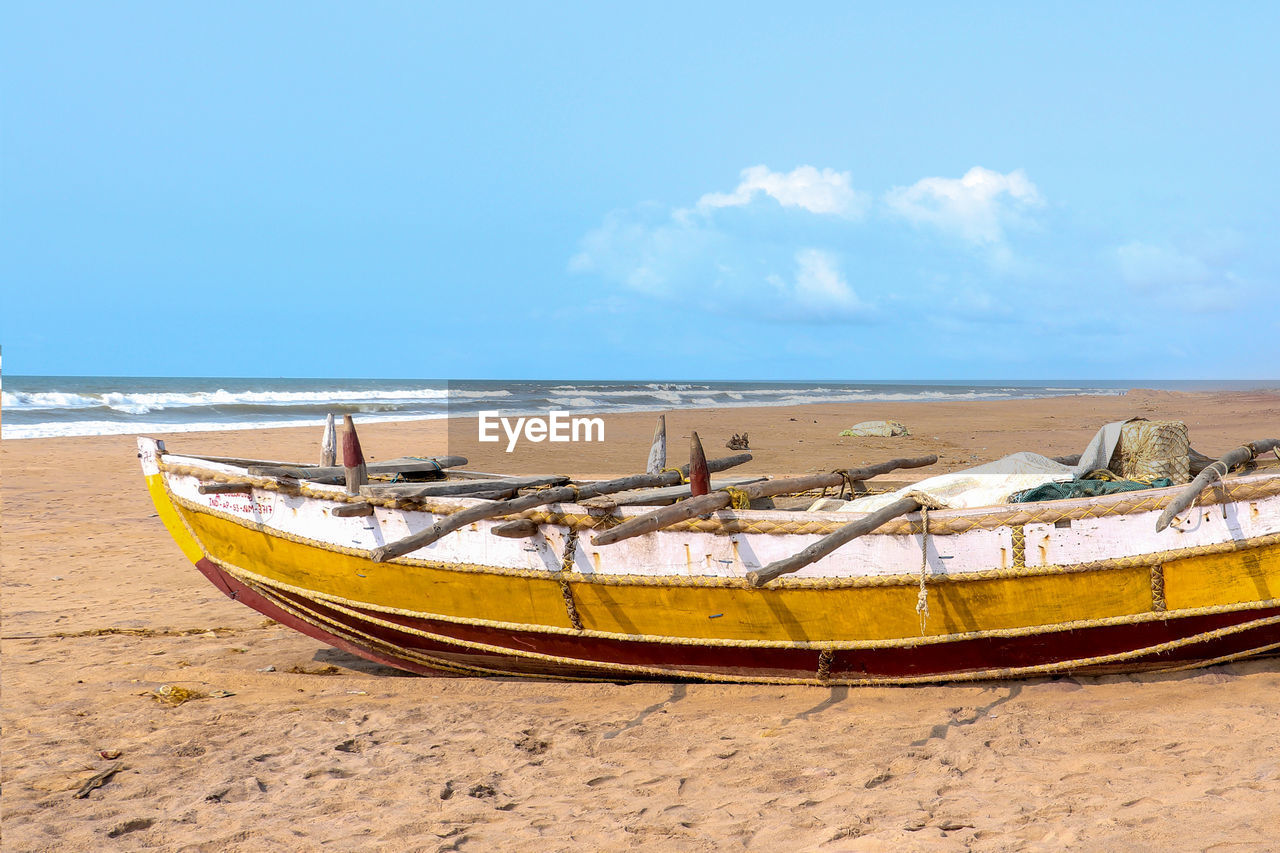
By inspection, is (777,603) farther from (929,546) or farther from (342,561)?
(342,561)

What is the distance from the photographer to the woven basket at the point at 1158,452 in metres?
5.22

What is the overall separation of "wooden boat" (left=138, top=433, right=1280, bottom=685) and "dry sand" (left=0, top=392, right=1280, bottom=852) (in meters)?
0.21

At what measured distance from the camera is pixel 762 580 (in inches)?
159

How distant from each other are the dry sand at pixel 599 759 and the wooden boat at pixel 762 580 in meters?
0.21

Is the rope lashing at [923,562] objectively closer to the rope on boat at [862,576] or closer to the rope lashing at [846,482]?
the rope on boat at [862,576]

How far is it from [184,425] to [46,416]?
15.0 ft

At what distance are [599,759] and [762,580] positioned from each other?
1.15 metres

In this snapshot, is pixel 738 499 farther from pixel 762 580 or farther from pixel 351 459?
pixel 351 459

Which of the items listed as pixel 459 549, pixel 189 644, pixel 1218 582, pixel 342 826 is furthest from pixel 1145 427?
pixel 189 644

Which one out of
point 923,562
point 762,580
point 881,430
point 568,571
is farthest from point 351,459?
point 881,430

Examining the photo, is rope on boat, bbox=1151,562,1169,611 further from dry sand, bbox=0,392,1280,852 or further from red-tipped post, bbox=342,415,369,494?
red-tipped post, bbox=342,415,369,494

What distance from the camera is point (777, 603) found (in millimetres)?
4422

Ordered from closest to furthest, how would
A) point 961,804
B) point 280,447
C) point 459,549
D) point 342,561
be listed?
point 961,804, point 459,549, point 342,561, point 280,447

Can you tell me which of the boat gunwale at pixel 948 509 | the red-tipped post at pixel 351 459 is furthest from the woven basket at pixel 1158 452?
the red-tipped post at pixel 351 459
